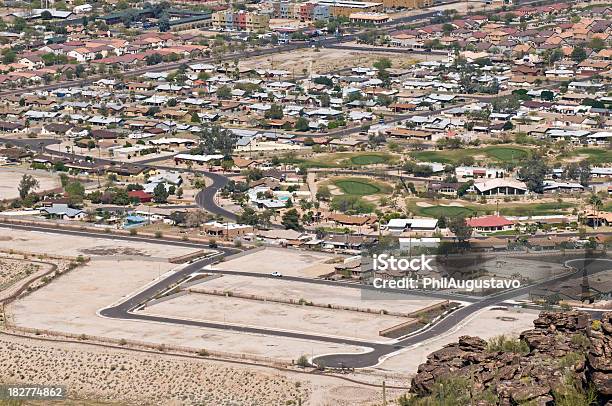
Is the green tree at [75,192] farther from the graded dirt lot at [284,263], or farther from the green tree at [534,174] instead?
the green tree at [534,174]

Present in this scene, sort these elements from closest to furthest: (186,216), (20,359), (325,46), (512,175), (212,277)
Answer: (20,359)
(212,277)
(186,216)
(512,175)
(325,46)

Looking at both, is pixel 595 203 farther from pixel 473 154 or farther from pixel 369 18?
pixel 369 18

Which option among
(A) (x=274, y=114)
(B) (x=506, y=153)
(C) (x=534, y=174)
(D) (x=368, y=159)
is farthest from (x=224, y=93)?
(C) (x=534, y=174)

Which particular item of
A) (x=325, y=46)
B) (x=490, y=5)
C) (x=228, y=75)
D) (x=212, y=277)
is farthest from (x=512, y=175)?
(x=490, y=5)

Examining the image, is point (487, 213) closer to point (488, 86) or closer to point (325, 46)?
point (488, 86)

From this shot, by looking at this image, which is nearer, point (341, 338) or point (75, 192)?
point (341, 338)

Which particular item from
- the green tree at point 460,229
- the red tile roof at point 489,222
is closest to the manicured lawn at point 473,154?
the red tile roof at point 489,222

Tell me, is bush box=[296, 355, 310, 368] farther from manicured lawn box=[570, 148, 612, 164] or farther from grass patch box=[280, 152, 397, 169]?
manicured lawn box=[570, 148, 612, 164]

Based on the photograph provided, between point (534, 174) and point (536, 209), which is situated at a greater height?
point (534, 174)
